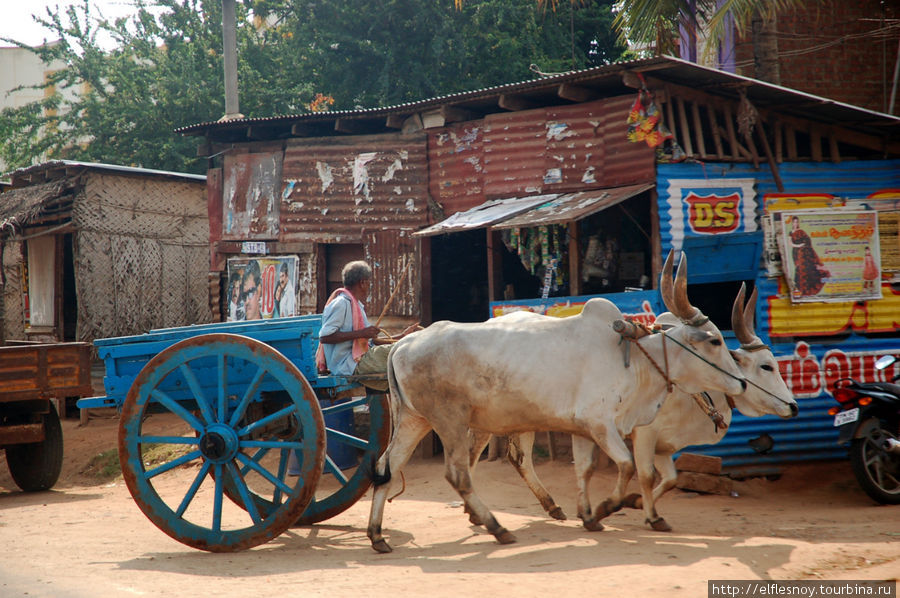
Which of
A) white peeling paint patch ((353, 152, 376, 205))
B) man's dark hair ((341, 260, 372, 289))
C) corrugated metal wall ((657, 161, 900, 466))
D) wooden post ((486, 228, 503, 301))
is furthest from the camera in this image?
white peeling paint patch ((353, 152, 376, 205))

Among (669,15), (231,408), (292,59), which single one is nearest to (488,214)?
(669,15)

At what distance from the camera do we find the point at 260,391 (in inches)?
238

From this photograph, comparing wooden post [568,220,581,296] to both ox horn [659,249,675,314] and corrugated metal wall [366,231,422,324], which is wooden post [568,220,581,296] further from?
ox horn [659,249,675,314]

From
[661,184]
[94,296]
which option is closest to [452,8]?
[94,296]

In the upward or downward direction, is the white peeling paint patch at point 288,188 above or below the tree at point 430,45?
below

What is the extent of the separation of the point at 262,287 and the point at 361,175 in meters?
2.19

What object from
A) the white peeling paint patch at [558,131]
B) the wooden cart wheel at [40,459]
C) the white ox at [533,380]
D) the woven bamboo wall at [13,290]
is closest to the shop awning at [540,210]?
the white peeling paint patch at [558,131]

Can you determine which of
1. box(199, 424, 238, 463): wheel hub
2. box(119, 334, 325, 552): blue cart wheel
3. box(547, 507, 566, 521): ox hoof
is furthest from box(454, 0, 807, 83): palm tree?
box(199, 424, 238, 463): wheel hub

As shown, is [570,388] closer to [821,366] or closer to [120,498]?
[821,366]

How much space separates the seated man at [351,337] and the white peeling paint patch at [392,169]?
4538 mm

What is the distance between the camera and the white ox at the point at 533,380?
586 centimetres

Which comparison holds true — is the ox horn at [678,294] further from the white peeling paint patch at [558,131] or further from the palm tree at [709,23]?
the palm tree at [709,23]

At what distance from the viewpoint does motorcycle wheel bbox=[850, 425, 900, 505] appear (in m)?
7.18

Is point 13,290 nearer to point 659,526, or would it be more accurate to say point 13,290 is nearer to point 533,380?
point 533,380
